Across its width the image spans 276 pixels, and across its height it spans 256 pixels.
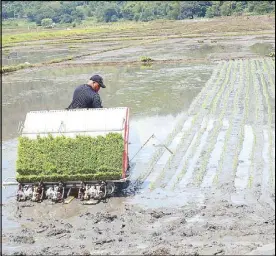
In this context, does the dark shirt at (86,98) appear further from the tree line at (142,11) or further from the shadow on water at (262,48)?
the tree line at (142,11)

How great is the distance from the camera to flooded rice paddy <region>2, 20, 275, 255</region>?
22.7 feet

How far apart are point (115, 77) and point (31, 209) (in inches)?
650

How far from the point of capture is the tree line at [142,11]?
59.6m

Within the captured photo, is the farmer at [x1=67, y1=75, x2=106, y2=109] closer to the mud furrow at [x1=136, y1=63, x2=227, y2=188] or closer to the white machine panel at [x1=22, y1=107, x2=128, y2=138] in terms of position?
the white machine panel at [x1=22, y1=107, x2=128, y2=138]

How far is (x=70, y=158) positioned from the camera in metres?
8.88

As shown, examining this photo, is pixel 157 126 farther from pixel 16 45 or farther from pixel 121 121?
pixel 16 45

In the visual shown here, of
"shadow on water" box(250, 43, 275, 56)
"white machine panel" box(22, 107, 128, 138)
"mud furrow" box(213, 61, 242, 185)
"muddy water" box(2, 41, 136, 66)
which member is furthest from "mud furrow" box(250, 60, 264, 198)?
"muddy water" box(2, 41, 136, 66)

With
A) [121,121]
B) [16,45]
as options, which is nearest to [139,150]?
[121,121]

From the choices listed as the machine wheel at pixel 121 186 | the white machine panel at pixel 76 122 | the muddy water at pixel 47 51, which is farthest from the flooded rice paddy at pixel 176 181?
the muddy water at pixel 47 51

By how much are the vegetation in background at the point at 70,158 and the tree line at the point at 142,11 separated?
116 feet

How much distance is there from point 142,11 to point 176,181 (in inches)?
3649

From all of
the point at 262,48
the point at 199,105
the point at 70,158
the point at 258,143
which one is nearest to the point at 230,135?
the point at 258,143

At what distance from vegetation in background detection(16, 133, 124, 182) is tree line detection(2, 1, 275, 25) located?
3541 cm

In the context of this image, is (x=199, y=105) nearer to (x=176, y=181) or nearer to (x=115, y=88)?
(x=115, y=88)
